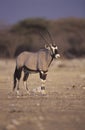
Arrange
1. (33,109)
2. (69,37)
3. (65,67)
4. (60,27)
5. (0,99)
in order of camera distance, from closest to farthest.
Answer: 1. (33,109)
2. (0,99)
3. (65,67)
4. (69,37)
5. (60,27)

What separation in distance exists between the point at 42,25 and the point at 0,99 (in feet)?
171

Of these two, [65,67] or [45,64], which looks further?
[65,67]

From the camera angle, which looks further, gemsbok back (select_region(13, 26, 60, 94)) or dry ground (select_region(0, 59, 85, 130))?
gemsbok back (select_region(13, 26, 60, 94))

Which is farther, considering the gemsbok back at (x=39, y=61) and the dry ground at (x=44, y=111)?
the gemsbok back at (x=39, y=61)

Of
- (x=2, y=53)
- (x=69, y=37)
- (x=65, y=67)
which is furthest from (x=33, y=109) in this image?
(x=69, y=37)

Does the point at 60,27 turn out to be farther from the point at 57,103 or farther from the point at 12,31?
the point at 57,103

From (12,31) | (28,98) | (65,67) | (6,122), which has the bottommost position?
(12,31)

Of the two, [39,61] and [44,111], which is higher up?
[44,111]

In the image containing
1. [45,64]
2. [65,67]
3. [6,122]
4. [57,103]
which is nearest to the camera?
[6,122]

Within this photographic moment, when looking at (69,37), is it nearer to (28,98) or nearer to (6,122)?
(28,98)

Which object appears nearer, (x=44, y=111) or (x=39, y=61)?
(x=44, y=111)

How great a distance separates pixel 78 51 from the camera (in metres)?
59.2

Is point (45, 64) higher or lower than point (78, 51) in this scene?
higher

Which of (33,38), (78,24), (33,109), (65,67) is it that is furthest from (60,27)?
(33,109)
